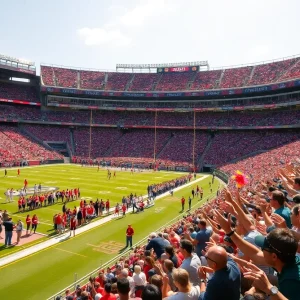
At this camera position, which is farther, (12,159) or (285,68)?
(285,68)

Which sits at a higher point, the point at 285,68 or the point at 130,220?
the point at 285,68

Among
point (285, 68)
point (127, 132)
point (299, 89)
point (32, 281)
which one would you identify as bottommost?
point (32, 281)

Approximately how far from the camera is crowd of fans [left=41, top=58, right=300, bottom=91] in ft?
197

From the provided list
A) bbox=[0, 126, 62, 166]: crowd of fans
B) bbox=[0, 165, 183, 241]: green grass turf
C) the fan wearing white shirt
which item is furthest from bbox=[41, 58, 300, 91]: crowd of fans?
the fan wearing white shirt

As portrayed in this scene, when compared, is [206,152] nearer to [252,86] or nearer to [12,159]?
[252,86]

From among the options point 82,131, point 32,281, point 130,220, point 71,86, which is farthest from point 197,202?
point 71,86

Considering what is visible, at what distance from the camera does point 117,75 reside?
78.9 meters

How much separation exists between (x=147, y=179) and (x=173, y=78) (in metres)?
39.6

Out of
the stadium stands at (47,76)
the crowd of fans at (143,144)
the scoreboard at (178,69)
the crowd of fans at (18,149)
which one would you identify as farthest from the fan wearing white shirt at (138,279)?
the scoreboard at (178,69)

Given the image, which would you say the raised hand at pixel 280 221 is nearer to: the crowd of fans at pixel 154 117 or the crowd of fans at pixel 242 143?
the crowd of fans at pixel 242 143

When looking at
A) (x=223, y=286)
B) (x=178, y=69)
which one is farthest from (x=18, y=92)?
(x=223, y=286)

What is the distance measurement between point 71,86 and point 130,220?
193 ft

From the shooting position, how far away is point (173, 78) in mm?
73375

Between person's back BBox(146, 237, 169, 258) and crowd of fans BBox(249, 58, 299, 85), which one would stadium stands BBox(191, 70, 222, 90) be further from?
person's back BBox(146, 237, 169, 258)
